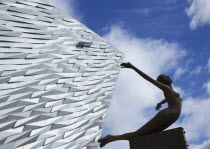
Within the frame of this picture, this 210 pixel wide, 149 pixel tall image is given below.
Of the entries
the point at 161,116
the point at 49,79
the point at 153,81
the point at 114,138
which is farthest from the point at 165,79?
the point at 49,79

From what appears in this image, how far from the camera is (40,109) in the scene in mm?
14641

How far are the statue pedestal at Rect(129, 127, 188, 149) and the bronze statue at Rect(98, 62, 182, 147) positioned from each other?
147 mm

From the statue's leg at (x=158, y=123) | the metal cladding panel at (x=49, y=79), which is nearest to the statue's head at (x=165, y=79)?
the statue's leg at (x=158, y=123)

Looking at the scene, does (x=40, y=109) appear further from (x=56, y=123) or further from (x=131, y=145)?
(x=131, y=145)

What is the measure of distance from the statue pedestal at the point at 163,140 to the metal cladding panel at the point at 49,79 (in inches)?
398

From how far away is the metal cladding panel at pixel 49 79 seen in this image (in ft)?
44.2

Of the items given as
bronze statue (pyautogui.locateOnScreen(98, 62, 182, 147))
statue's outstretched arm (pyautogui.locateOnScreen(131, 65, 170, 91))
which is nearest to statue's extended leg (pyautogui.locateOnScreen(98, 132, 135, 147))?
bronze statue (pyautogui.locateOnScreen(98, 62, 182, 147))

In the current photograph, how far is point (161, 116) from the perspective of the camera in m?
3.10

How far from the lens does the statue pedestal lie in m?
2.82

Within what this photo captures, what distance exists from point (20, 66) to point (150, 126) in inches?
543

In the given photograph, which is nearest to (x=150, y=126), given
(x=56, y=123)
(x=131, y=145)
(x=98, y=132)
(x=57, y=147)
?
(x=131, y=145)

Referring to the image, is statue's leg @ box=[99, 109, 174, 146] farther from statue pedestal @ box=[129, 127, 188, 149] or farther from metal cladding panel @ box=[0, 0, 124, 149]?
metal cladding panel @ box=[0, 0, 124, 149]

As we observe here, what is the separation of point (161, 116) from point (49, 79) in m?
14.3

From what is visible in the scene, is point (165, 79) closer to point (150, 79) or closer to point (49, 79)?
point (150, 79)
